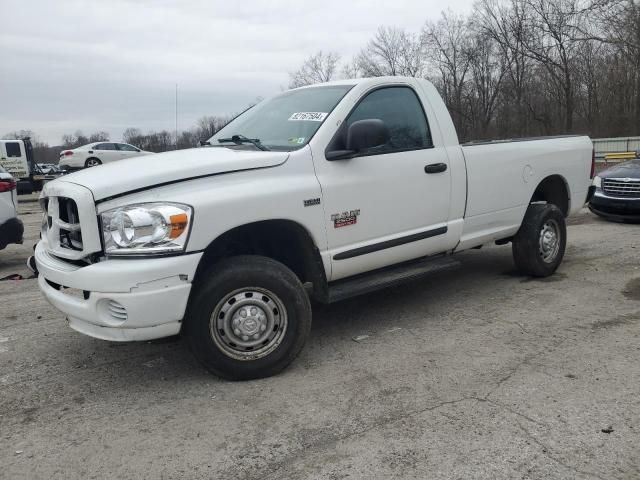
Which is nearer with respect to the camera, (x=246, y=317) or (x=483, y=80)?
(x=246, y=317)

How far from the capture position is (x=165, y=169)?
346 centimetres

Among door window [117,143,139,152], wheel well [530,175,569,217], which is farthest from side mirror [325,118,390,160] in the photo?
door window [117,143,139,152]

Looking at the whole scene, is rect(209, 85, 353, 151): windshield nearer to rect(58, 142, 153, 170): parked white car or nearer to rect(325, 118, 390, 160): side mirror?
rect(325, 118, 390, 160): side mirror

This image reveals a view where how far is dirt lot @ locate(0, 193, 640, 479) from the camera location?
8.93 feet

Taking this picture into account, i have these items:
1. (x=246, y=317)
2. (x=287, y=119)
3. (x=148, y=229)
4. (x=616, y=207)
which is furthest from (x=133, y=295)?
(x=616, y=207)

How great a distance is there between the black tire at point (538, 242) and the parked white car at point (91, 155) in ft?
78.9

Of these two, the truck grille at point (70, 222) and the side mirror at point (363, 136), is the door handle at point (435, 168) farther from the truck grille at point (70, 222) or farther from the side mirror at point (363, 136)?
the truck grille at point (70, 222)

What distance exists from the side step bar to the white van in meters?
20.6

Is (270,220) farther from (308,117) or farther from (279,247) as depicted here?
(308,117)

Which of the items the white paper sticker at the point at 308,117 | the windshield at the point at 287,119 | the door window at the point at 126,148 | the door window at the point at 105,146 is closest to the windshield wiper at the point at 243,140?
the windshield at the point at 287,119

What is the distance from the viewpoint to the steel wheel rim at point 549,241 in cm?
584

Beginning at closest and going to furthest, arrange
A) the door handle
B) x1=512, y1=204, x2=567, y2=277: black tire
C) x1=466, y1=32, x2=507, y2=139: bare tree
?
1. the door handle
2. x1=512, y1=204, x2=567, y2=277: black tire
3. x1=466, y1=32, x2=507, y2=139: bare tree

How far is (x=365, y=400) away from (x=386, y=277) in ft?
4.15

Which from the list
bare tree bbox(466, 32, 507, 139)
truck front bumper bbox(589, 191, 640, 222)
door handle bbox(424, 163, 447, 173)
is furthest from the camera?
bare tree bbox(466, 32, 507, 139)
